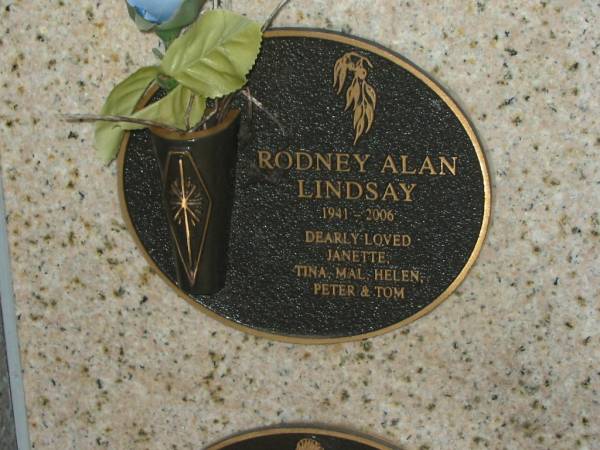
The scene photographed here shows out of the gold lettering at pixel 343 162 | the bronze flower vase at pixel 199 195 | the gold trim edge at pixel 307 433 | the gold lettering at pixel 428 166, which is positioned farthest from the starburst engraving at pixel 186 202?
the gold trim edge at pixel 307 433

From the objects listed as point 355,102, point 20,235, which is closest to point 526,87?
point 355,102

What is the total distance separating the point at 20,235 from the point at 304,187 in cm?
51

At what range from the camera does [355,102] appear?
1.39m

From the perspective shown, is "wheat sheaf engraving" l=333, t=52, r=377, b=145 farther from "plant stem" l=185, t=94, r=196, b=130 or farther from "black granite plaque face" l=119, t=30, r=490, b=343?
"plant stem" l=185, t=94, r=196, b=130

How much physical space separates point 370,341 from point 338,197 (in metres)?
0.27

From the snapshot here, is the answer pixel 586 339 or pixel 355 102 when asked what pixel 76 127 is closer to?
pixel 355 102

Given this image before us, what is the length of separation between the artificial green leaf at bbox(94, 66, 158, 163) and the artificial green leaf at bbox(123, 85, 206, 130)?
2 centimetres

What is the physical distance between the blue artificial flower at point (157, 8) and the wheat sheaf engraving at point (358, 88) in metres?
0.25

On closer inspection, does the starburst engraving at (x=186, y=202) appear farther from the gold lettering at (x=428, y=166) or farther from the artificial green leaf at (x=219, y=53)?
the gold lettering at (x=428, y=166)

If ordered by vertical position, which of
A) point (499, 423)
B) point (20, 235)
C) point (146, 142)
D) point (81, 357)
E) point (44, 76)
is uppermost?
point (44, 76)

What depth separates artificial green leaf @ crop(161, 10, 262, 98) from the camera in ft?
4.16

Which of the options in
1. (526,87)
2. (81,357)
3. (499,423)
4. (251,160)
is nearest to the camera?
(526,87)

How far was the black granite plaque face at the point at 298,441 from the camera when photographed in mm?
1646

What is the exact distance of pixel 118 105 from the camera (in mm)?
1343
